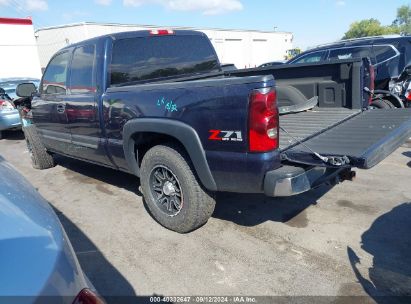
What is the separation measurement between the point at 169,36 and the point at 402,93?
4.72 m

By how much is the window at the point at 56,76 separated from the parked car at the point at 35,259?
3497 mm

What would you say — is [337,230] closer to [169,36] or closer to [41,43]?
[169,36]

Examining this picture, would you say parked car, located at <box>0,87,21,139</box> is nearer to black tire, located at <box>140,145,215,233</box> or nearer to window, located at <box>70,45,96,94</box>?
window, located at <box>70,45,96,94</box>

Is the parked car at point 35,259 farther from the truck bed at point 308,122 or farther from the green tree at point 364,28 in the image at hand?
the green tree at point 364,28

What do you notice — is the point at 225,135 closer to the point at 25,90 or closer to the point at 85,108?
the point at 85,108

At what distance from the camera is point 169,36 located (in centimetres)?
449

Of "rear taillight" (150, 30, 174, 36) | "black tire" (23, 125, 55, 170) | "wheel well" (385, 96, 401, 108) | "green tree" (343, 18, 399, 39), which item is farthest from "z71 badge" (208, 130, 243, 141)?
"green tree" (343, 18, 399, 39)

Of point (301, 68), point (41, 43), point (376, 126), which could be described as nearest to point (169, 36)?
point (301, 68)

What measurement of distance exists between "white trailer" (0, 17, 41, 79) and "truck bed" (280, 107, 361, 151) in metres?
19.0

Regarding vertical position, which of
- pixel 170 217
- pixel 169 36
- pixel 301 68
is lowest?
pixel 170 217

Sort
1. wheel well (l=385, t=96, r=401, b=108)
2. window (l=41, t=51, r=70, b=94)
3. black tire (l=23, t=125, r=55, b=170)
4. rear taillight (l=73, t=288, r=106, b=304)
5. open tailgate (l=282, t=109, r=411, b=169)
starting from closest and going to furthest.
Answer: rear taillight (l=73, t=288, r=106, b=304) < open tailgate (l=282, t=109, r=411, b=169) < window (l=41, t=51, r=70, b=94) < black tire (l=23, t=125, r=55, b=170) < wheel well (l=385, t=96, r=401, b=108)

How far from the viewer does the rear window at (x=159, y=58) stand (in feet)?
13.1

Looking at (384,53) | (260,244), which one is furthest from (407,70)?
(260,244)

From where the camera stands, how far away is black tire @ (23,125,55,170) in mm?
5945
